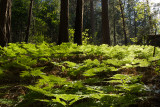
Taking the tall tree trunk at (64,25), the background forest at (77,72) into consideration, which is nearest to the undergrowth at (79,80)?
the background forest at (77,72)

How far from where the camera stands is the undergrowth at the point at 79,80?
1.69 metres

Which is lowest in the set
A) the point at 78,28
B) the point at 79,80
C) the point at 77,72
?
the point at 79,80

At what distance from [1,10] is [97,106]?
6.24 m

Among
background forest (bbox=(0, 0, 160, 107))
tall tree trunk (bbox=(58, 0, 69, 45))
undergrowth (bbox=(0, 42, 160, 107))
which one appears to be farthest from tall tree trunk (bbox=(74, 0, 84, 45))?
undergrowth (bbox=(0, 42, 160, 107))

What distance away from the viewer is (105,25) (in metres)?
10.3

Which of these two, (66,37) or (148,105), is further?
(66,37)

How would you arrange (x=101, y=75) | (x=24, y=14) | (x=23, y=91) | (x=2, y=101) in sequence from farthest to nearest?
(x=24, y=14) → (x=101, y=75) → (x=23, y=91) → (x=2, y=101)

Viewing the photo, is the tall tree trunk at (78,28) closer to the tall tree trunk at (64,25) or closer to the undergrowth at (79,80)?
the tall tree trunk at (64,25)

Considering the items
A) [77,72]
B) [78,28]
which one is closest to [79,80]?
[77,72]

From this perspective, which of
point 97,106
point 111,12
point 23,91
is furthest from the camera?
point 111,12

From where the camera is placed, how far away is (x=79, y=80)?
287 cm

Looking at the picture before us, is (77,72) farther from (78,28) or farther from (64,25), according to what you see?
(78,28)

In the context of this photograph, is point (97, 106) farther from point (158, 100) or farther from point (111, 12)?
point (111, 12)

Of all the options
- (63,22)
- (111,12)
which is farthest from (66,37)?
(111,12)
